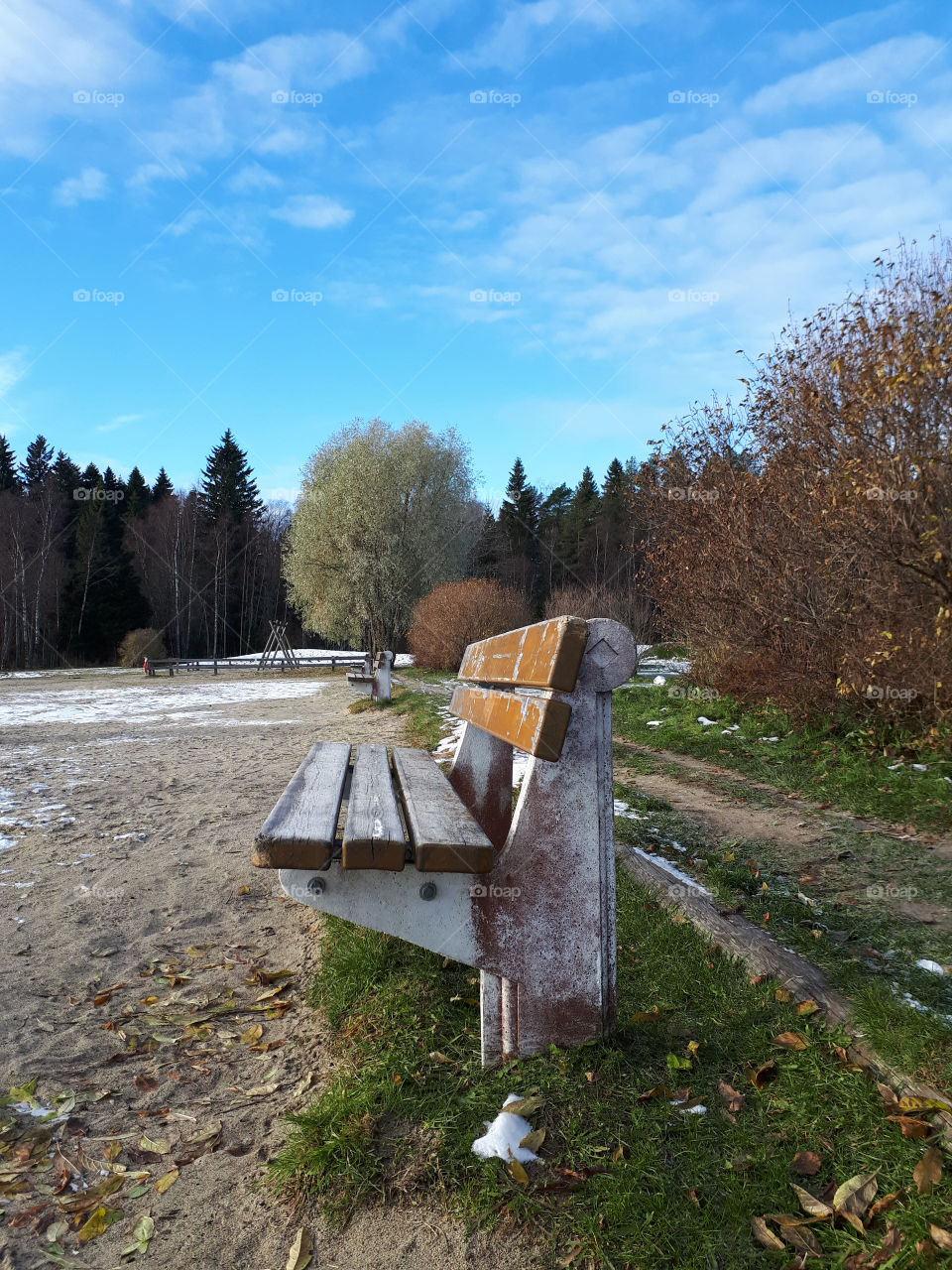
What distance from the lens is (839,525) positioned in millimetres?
5820

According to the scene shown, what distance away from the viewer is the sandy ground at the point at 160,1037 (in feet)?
5.34

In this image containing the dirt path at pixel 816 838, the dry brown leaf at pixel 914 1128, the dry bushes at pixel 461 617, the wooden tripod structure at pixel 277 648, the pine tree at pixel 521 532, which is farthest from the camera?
the pine tree at pixel 521 532

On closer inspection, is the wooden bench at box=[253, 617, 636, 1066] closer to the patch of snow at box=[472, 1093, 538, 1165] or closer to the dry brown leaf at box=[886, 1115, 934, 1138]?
the patch of snow at box=[472, 1093, 538, 1165]

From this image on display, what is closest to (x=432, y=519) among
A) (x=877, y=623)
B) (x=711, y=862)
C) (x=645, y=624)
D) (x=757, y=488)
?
(x=645, y=624)

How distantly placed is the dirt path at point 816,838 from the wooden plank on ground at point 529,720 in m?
1.81

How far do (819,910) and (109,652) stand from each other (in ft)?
148

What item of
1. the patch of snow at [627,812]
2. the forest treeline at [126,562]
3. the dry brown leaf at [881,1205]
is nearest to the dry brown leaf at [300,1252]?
the dry brown leaf at [881,1205]

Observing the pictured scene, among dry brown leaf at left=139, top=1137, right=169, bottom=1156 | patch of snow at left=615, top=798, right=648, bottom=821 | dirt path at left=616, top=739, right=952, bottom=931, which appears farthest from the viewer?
patch of snow at left=615, top=798, right=648, bottom=821

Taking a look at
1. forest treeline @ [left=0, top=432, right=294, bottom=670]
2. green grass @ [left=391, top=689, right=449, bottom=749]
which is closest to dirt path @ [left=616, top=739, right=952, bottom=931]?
green grass @ [left=391, top=689, right=449, bottom=749]

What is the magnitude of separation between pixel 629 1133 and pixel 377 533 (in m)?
27.0

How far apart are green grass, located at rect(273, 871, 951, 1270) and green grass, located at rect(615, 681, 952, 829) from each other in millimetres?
3001

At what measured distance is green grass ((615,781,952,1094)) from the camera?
193 cm

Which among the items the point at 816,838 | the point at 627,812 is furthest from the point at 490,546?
the point at 816,838

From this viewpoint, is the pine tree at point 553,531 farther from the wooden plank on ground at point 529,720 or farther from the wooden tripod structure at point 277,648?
the wooden plank on ground at point 529,720
